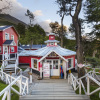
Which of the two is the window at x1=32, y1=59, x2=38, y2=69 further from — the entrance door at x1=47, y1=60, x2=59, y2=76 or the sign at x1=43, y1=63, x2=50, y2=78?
the entrance door at x1=47, y1=60, x2=59, y2=76

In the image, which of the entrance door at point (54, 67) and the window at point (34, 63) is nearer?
the entrance door at point (54, 67)

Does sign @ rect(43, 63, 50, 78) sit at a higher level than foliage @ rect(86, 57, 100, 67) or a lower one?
higher

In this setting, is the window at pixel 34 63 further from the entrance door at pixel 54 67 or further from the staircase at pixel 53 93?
the staircase at pixel 53 93

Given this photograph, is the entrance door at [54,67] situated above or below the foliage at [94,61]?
above

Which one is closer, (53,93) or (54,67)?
(53,93)

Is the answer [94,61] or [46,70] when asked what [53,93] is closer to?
[46,70]

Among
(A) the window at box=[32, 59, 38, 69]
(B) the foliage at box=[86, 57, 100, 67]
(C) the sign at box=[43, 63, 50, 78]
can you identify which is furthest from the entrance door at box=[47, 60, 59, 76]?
(B) the foliage at box=[86, 57, 100, 67]

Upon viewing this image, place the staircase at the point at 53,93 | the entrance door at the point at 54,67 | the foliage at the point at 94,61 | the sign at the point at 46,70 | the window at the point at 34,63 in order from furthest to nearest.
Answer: the foliage at the point at 94,61 → the window at the point at 34,63 → the entrance door at the point at 54,67 → the sign at the point at 46,70 → the staircase at the point at 53,93

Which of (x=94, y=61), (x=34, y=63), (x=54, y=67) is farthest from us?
(x=94, y=61)

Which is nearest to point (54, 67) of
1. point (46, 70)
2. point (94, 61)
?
point (46, 70)

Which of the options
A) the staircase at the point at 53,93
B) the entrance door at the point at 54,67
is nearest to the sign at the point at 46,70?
the entrance door at the point at 54,67

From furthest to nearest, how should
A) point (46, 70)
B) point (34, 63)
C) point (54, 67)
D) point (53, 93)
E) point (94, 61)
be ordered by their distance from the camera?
point (94, 61) < point (34, 63) < point (54, 67) < point (46, 70) < point (53, 93)

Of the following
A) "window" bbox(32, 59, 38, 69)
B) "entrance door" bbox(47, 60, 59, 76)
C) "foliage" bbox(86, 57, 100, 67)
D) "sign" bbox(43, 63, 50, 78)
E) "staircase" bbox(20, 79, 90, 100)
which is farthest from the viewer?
"foliage" bbox(86, 57, 100, 67)

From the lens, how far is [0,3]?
10625 millimetres
